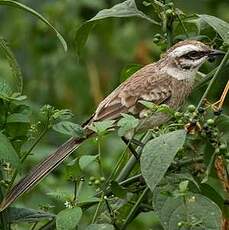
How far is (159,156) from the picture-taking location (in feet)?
11.2

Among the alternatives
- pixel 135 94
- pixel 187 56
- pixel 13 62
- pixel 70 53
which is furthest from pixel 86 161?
pixel 70 53

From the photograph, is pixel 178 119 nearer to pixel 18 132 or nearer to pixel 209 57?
pixel 18 132

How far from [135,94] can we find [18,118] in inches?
40.3

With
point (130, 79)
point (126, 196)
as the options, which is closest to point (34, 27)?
point (130, 79)

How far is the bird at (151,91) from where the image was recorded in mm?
4246

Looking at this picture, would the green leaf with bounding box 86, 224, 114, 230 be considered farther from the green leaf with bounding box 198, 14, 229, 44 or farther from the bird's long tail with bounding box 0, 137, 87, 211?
the green leaf with bounding box 198, 14, 229, 44

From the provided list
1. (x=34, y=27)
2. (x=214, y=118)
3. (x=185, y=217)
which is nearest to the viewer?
(x=185, y=217)

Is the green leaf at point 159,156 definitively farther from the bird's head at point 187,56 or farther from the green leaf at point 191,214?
the bird's head at point 187,56

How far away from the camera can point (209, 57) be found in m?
4.55

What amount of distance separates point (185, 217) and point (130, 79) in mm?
1249

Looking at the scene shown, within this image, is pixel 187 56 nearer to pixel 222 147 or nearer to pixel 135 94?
pixel 135 94

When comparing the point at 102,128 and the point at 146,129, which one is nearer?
the point at 102,128

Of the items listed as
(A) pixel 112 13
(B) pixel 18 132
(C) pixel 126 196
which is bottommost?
(C) pixel 126 196

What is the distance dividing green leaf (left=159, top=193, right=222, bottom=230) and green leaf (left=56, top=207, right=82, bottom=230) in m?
0.31
